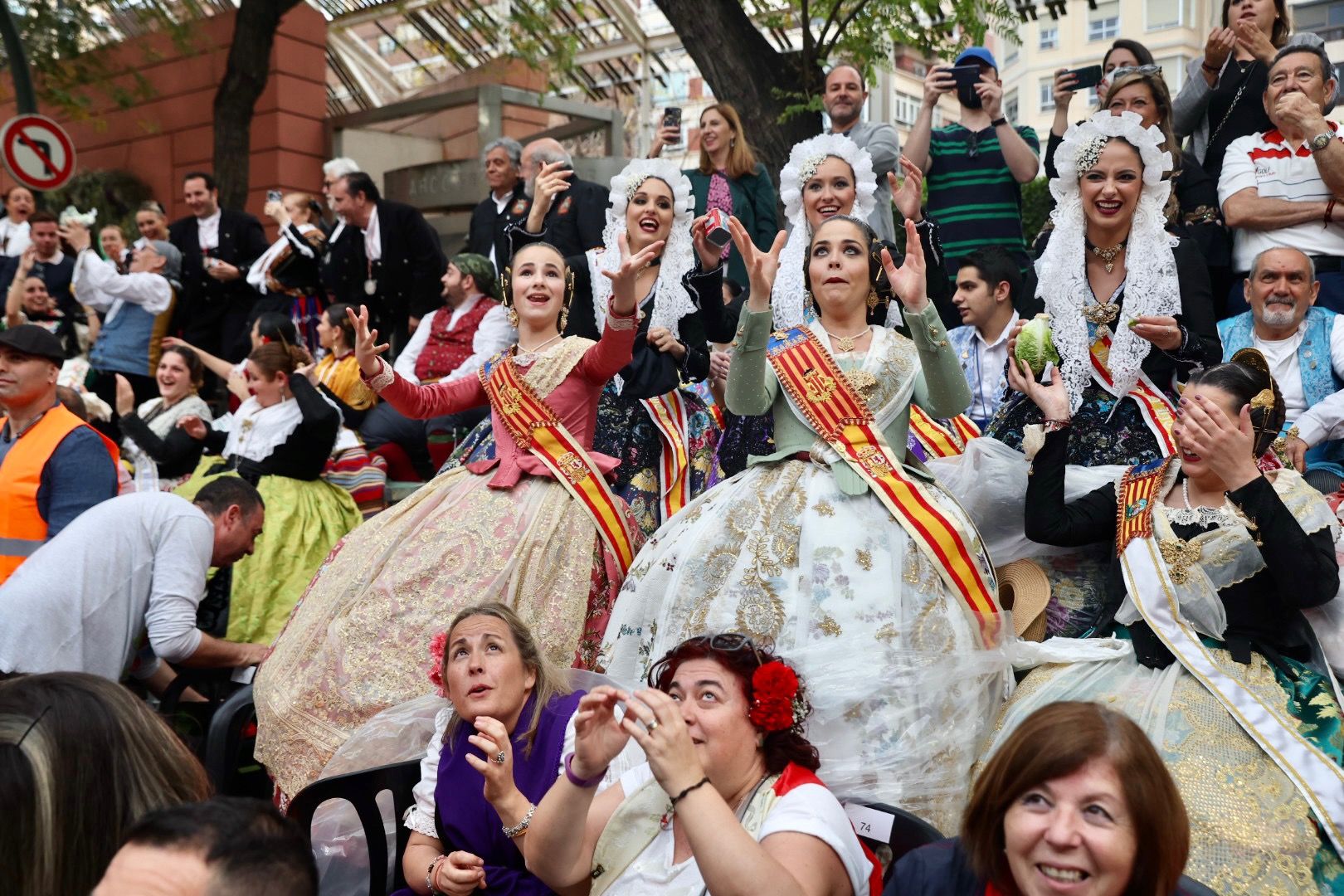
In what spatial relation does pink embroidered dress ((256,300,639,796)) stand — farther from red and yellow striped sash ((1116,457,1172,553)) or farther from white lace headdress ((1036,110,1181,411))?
red and yellow striped sash ((1116,457,1172,553))

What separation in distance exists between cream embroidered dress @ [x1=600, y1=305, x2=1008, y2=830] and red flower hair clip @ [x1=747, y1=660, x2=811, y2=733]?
53 centimetres

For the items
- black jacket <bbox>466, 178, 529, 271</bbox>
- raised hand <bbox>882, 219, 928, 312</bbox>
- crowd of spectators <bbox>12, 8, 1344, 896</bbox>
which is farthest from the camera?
black jacket <bbox>466, 178, 529, 271</bbox>

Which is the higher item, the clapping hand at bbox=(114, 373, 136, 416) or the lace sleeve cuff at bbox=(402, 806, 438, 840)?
the clapping hand at bbox=(114, 373, 136, 416)

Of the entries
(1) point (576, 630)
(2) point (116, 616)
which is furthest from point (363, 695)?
(2) point (116, 616)

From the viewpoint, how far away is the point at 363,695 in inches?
170

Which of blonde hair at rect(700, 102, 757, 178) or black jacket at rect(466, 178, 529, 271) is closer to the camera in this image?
blonde hair at rect(700, 102, 757, 178)

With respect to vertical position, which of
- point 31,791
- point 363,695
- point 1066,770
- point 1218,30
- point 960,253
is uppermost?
point 1218,30

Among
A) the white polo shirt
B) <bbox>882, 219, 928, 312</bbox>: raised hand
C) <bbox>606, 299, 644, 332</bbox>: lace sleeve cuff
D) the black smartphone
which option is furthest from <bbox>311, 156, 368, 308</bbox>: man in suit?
<bbox>882, 219, 928, 312</bbox>: raised hand

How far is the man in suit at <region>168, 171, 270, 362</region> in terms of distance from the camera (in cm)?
954

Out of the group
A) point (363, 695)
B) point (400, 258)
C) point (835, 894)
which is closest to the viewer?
point (835, 894)

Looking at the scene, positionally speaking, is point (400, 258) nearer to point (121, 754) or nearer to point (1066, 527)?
point (1066, 527)

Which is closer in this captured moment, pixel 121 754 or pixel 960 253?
pixel 121 754

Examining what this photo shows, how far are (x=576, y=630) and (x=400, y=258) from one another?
4.75 m

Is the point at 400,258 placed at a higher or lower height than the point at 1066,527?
higher
